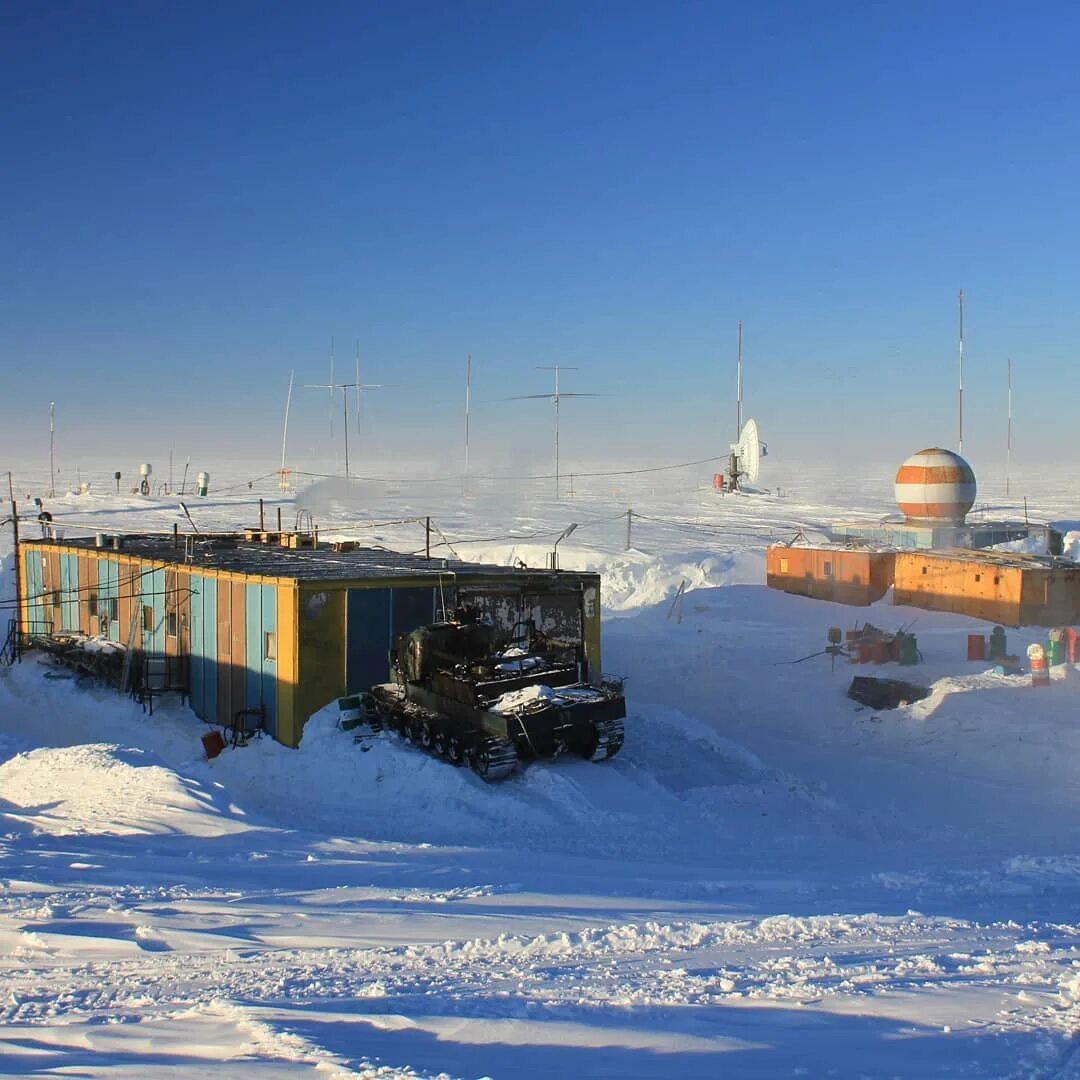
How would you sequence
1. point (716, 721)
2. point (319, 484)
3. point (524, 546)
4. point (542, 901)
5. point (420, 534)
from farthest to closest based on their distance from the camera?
1. point (319, 484)
2. point (420, 534)
3. point (524, 546)
4. point (716, 721)
5. point (542, 901)

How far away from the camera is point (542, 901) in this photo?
966 cm

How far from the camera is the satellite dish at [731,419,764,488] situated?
45500 mm

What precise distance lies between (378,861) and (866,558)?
2323cm

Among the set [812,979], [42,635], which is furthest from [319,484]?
[812,979]

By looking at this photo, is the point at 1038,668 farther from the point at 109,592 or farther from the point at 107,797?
the point at 109,592

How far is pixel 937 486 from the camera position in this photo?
35906 mm

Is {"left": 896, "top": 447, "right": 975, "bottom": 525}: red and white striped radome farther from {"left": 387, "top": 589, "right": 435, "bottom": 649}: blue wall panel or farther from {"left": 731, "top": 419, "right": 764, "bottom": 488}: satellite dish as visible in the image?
{"left": 387, "top": 589, "right": 435, "bottom": 649}: blue wall panel

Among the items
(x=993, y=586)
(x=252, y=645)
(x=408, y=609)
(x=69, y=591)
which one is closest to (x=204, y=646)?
(x=252, y=645)

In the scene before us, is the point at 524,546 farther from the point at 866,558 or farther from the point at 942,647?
the point at 942,647

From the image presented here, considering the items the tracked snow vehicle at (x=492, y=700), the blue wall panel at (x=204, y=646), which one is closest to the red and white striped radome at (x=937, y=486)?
the tracked snow vehicle at (x=492, y=700)

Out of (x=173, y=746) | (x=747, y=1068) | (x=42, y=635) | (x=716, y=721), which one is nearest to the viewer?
(x=747, y=1068)

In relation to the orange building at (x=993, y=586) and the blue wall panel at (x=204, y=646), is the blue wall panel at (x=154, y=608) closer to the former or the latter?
the blue wall panel at (x=204, y=646)

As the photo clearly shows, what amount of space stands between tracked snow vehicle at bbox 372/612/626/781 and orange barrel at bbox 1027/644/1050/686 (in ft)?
30.4

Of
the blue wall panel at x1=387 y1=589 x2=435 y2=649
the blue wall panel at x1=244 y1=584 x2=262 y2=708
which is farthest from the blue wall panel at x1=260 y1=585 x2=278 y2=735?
the blue wall panel at x1=387 y1=589 x2=435 y2=649
